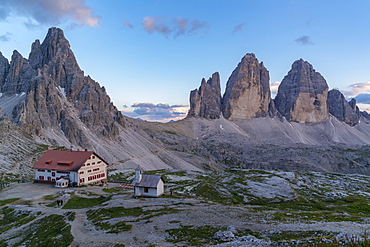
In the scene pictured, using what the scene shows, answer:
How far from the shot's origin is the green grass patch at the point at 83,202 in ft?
183

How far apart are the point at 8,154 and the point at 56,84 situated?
9406 cm

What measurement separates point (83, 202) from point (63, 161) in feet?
93.1

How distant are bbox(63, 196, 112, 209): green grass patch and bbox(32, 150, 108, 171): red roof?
64.8ft

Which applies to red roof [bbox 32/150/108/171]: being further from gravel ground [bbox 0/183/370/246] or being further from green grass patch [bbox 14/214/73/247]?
green grass patch [bbox 14/214/73/247]

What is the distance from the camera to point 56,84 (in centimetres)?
18862

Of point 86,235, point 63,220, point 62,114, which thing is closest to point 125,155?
point 62,114

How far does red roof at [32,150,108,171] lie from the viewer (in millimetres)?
80688

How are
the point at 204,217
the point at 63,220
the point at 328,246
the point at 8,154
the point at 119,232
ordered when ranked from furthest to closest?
the point at 8,154
the point at 63,220
the point at 204,217
the point at 119,232
the point at 328,246

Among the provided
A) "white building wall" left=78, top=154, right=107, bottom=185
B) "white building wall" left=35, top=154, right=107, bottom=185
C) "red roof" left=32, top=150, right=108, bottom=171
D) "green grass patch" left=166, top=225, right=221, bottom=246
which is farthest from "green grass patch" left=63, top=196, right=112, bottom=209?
"green grass patch" left=166, top=225, right=221, bottom=246

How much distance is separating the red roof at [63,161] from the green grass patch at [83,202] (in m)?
19.7

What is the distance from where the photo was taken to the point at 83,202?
5894 cm

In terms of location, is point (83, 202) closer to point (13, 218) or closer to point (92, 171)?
point (13, 218)

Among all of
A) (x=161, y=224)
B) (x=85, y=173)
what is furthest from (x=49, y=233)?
(x=85, y=173)

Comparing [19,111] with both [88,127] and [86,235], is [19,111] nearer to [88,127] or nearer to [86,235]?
[88,127]
